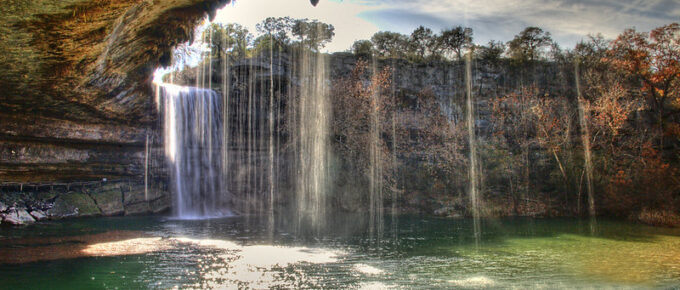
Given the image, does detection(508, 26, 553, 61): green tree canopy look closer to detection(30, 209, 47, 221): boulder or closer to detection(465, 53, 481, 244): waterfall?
detection(465, 53, 481, 244): waterfall

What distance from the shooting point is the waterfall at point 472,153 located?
82.3ft

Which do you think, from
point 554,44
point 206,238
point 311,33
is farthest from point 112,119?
point 554,44

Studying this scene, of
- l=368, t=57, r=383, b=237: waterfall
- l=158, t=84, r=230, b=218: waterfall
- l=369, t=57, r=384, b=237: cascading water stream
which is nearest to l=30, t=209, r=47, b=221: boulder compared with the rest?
l=158, t=84, r=230, b=218: waterfall

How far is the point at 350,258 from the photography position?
460 inches

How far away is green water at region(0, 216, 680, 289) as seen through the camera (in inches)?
360

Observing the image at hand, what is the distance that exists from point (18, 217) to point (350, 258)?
17.2 metres

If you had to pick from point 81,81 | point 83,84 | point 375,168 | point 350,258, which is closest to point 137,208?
point 83,84

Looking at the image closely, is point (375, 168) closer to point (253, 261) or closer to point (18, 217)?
point (253, 261)

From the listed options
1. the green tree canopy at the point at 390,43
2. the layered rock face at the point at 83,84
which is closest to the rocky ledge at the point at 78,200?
the layered rock face at the point at 83,84

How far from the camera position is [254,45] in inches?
1779

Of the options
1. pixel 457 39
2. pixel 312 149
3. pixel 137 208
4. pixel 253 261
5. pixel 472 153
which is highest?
pixel 457 39

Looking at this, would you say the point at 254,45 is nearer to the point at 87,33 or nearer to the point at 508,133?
the point at 508,133

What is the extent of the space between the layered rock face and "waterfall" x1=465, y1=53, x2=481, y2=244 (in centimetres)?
1439

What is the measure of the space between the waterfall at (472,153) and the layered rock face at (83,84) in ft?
47.2
